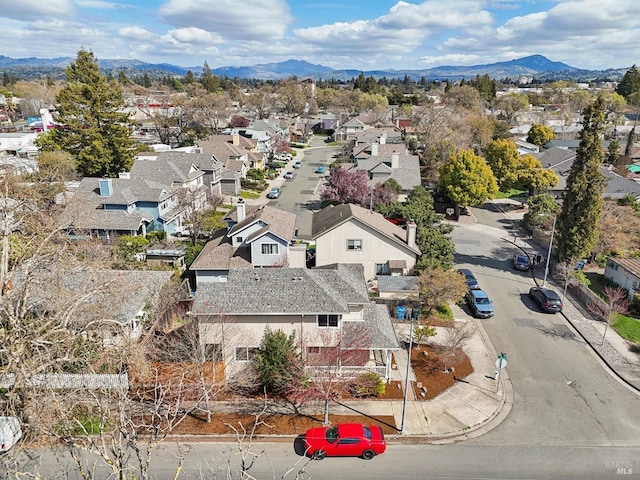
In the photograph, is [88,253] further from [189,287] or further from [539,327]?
[539,327]

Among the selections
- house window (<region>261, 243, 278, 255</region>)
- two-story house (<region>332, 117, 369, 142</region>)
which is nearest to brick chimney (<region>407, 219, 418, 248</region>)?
house window (<region>261, 243, 278, 255</region>)

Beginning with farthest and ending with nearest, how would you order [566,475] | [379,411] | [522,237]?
1. [522,237]
2. [379,411]
3. [566,475]

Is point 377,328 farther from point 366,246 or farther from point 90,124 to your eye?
point 90,124

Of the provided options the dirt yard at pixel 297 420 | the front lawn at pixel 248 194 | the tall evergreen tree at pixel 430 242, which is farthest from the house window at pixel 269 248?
the front lawn at pixel 248 194

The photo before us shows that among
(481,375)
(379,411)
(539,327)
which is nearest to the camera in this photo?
(379,411)

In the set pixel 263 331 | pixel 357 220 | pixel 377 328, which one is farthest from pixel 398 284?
pixel 263 331

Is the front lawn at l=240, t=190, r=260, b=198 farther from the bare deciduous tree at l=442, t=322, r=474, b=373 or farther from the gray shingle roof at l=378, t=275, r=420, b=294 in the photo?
the bare deciduous tree at l=442, t=322, r=474, b=373

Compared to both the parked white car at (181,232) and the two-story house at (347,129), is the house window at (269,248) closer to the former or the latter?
the parked white car at (181,232)

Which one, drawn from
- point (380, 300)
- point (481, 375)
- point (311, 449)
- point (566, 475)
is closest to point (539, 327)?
point (481, 375)
